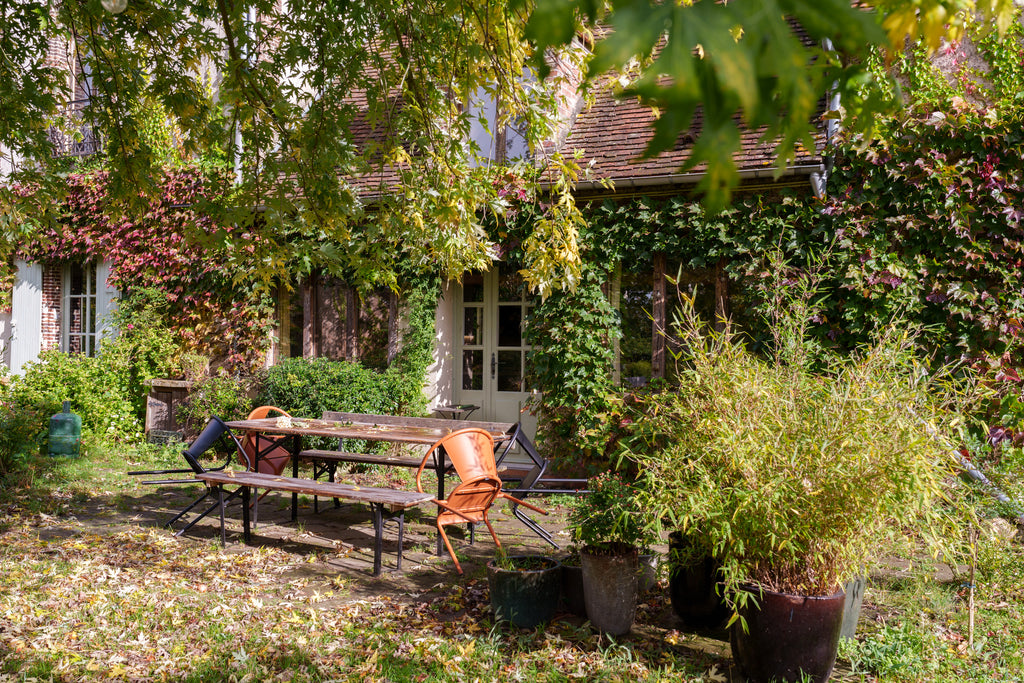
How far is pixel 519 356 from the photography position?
9.19 meters

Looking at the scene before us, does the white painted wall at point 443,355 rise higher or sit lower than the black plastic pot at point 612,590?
higher

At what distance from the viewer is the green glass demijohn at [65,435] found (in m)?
9.41

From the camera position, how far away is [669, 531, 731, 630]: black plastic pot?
4039 millimetres

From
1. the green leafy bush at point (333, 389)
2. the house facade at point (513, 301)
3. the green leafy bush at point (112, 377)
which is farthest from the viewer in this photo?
the green leafy bush at point (112, 377)

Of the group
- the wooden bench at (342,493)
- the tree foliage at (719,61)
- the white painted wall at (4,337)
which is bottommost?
the wooden bench at (342,493)

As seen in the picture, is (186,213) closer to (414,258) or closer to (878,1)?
(414,258)

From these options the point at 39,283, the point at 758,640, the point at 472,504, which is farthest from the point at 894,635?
the point at 39,283

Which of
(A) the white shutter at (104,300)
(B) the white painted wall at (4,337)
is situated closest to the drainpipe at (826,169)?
(A) the white shutter at (104,300)

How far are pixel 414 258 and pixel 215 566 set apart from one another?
114 inches

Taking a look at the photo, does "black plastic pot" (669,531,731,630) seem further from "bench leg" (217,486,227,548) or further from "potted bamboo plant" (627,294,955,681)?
"bench leg" (217,486,227,548)

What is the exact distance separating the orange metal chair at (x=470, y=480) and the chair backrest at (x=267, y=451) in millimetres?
2387

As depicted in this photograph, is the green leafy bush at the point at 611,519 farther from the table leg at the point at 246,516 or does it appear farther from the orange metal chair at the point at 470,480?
the table leg at the point at 246,516

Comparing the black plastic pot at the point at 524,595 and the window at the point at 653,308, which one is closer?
the black plastic pot at the point at 524,595

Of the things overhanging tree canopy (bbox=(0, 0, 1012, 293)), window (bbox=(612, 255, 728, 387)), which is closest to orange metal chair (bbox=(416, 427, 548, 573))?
overhanging tree canopy (bbox=(0, 0, 1012, 293))
